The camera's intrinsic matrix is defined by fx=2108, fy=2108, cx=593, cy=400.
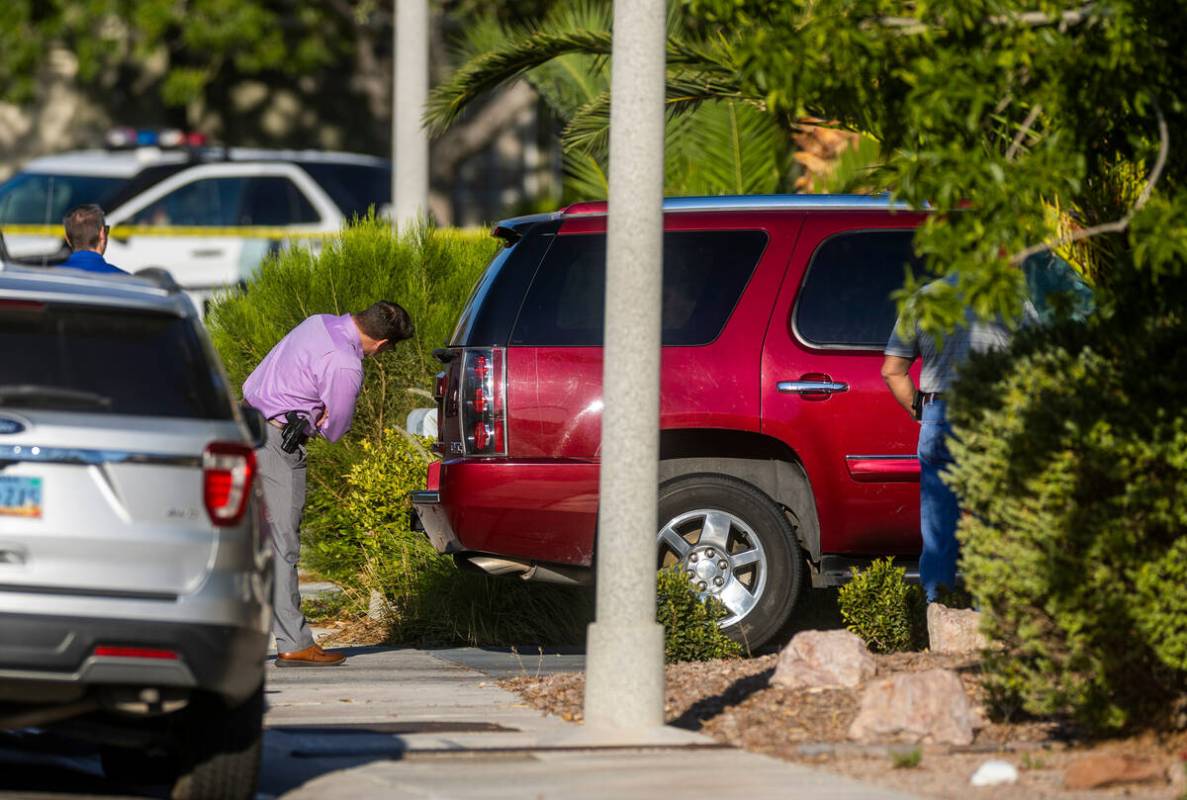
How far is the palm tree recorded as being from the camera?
43.3ft

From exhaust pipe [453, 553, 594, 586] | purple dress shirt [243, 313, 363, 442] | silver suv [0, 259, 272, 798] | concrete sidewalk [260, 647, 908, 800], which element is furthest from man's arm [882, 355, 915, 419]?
silver suv [0, 259, 272, 798]

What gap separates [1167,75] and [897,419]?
3100 mm

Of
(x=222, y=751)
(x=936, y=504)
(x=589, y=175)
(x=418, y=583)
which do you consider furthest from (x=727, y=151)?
(x=222, y=751)

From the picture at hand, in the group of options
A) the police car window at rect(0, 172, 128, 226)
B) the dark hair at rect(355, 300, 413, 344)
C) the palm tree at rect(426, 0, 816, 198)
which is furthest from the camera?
the police car window at rect(0, 172, 128, 226)

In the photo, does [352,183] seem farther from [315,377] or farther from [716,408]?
[716,408]

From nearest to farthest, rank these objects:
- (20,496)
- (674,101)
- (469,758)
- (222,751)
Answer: (20,496), (222,751), (469,758), (674,101)

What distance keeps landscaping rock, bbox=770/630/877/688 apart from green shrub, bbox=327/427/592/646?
90.3 inches

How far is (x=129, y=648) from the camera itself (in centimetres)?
574

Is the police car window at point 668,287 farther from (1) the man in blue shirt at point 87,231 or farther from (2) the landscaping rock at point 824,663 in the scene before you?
(1) the man in blue shirt at point 87,231

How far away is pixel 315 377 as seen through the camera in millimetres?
9438

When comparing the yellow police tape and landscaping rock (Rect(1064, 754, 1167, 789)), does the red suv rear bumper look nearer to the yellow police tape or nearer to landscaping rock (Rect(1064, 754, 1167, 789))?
landscaping rock (Rect(1064, 754, 1167, 789))

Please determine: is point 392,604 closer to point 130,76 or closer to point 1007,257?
point 1007,257

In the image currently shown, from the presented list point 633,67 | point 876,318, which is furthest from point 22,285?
point 876,318

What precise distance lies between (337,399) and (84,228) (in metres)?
1.53
